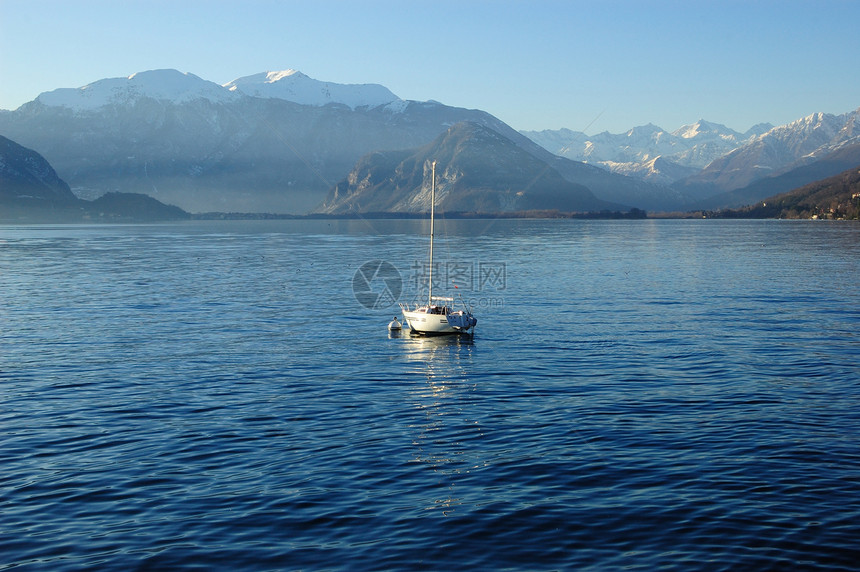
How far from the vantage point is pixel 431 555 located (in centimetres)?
2670

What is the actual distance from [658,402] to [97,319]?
202 feet

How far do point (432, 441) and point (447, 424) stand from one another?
328cm

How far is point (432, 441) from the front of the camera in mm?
39750

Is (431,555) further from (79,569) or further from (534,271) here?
(534,271)

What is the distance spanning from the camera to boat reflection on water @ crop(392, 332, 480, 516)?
32.9 metres

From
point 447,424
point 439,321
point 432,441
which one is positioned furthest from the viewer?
point 439,321

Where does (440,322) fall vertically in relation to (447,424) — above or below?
above

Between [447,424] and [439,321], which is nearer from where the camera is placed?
[447,424]

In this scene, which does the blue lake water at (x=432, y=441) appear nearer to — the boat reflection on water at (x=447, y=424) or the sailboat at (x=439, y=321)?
the boat reflection on water at (x=447, y=424)

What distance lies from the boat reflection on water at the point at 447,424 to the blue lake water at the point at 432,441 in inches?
8.6

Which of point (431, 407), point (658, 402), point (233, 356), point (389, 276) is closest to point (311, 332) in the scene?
point (233, 356)

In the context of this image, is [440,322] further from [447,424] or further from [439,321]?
[447,424]

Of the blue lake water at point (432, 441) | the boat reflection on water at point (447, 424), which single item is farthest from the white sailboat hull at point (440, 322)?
the boat reflection on water at point (447, 424)

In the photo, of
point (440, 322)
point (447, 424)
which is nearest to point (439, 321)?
point (440, 322)
